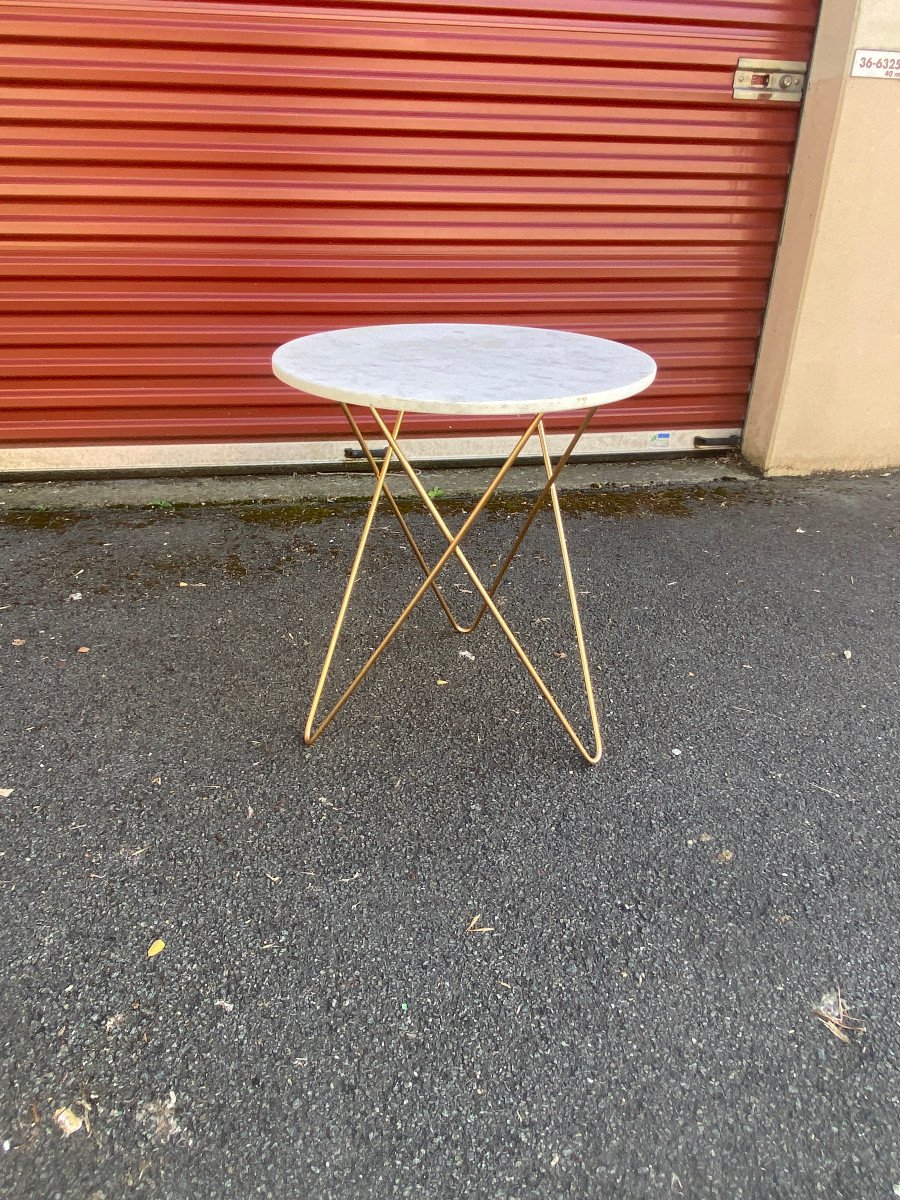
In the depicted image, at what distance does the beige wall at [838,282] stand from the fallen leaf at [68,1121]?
4.12 m

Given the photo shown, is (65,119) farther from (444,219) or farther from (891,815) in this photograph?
(891,815)

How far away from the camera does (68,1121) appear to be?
134cm

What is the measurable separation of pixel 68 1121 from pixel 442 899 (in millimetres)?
787

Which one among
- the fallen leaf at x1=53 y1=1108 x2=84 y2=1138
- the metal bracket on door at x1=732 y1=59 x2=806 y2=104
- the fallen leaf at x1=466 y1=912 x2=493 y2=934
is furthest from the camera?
the metal bracket on door at x1=732 y1=59 x2=806 y2=104

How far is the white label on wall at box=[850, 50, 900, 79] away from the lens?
11.7 ft

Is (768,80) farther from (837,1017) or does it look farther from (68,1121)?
(68,1121)

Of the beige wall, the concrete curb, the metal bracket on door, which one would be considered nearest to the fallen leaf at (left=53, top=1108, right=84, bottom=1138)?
the concrete curb

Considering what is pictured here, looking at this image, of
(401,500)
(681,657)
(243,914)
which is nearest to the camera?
(243,914)

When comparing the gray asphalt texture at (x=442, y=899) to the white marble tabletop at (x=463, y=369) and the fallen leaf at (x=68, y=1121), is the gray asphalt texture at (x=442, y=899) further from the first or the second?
the white marble tabletop at (x=463, y=369)

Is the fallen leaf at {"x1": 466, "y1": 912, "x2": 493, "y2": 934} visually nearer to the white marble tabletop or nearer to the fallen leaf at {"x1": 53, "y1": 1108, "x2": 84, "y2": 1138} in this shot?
the fallen leaf at {"x1": 53, "y1": 1108, "x2": 84, "y2": 1138}

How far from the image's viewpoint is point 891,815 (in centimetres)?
207

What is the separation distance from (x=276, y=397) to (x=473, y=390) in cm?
239

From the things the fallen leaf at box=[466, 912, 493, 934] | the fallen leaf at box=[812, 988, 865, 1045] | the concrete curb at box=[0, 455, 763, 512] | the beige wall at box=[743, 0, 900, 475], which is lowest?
the concrete curb at box=[0, 455, 763, 512]

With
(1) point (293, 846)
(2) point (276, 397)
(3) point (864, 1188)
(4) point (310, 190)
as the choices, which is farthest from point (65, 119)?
(3) point (864, 1188)
